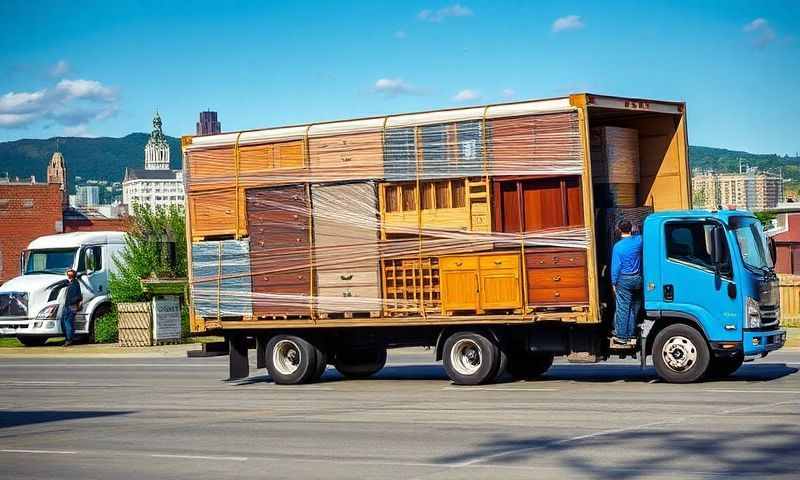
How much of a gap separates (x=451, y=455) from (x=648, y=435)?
79.5 inches

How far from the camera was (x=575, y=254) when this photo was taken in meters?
17.5

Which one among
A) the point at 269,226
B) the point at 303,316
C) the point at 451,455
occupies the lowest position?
the point at 451,455

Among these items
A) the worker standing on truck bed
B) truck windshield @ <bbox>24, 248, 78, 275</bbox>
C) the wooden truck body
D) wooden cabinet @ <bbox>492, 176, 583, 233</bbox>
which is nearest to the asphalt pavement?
the wooden truck body

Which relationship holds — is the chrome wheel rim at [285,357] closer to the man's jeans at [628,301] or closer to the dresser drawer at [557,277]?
the dresser drawer at [557,277]

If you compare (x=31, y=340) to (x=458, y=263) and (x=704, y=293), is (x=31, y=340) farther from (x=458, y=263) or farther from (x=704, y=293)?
(x=704, y=293)

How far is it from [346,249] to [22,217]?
48147 millimetres

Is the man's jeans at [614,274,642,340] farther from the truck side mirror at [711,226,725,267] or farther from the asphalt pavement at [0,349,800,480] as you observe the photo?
the truck side mirror at [711,226,725,267]

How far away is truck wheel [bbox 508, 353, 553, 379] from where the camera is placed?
64.4 feet

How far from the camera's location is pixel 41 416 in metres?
17.3

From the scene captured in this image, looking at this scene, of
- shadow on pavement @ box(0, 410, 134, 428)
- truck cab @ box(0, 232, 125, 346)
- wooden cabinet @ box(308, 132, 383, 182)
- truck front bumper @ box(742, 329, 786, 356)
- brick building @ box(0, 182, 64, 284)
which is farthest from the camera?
brick building @ box(0, 182, 64, 284)

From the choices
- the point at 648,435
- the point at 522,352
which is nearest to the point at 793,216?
the point at 522,352

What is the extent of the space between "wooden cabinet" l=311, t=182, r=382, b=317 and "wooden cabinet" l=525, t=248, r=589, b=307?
2.58 m

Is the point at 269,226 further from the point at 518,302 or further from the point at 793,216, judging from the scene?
the point at 793,216

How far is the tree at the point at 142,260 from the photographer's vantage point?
35.1 metres
